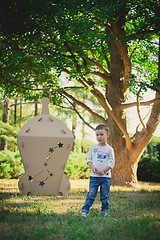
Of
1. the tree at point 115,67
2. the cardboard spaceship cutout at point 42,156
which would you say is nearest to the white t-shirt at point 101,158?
the cardboard spaceship cutout at point 42,156

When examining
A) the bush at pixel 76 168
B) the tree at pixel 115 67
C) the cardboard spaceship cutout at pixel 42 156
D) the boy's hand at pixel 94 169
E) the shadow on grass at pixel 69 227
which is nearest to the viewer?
the shadow on grass at pixel 69 227

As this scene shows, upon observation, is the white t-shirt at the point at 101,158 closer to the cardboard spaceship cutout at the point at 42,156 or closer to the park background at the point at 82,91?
the park background at the point at 82,91

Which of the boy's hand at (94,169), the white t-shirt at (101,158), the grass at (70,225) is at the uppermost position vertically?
the white t-shirt at (101,158)

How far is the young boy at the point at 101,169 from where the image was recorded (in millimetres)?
4766

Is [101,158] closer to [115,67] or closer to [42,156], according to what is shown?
[42,156]

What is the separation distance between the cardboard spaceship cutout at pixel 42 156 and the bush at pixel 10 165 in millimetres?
6808

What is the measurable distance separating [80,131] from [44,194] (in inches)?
616

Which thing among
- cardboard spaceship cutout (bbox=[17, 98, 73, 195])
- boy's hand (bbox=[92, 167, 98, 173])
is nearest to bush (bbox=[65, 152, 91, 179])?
cardboard spaceship cutout (bbox=[17, 98, 73, 195])

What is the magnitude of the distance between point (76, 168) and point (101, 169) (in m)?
12.0

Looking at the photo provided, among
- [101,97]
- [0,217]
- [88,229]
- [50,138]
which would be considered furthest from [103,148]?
[101,97]

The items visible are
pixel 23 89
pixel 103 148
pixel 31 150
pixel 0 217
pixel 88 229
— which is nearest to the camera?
pixel 88 229

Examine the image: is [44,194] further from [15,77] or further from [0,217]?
[15,77]

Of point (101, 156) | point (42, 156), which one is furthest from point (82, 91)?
point (101, 156)

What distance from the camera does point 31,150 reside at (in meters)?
7.32
